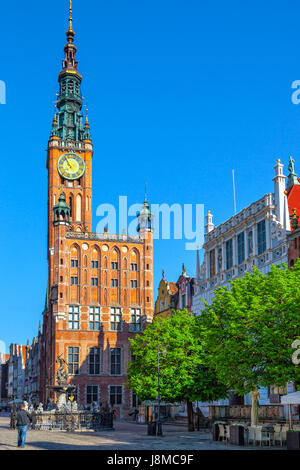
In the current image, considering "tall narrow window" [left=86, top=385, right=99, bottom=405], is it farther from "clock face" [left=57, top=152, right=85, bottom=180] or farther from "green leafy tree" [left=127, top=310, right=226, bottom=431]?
"clock face" [left=57, top=152, right=85, bottom=180]

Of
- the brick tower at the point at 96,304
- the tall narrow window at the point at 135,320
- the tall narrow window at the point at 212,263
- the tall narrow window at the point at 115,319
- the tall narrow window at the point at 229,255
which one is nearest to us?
the tall narrow window at the point at 229,255

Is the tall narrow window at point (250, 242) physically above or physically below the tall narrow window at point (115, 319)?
above

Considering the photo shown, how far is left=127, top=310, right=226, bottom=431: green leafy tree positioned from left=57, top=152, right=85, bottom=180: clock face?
51.7 meters

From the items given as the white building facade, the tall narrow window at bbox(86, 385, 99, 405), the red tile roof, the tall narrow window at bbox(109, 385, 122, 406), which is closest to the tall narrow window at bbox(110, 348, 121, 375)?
the tall narrow window at bbox(109, 385, 122, 406)

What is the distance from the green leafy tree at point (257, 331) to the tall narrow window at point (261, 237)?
538 inches

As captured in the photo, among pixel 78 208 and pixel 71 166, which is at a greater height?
pixel 71 166

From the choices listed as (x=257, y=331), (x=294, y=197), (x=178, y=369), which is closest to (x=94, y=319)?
(x=178, y=369)

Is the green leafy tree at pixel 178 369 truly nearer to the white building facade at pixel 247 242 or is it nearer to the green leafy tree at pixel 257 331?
the white building facade at pixel 247 242

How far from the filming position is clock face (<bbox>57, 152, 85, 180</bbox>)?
319 ft

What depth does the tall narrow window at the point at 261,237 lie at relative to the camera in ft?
157

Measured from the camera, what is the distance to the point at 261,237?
48406mm

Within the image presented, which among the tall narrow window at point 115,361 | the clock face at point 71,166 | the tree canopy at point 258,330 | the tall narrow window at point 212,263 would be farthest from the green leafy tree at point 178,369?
the clock face at point 71,166

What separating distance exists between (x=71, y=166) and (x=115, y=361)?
3255 cm

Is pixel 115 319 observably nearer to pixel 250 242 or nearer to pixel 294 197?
pixel 250 242
